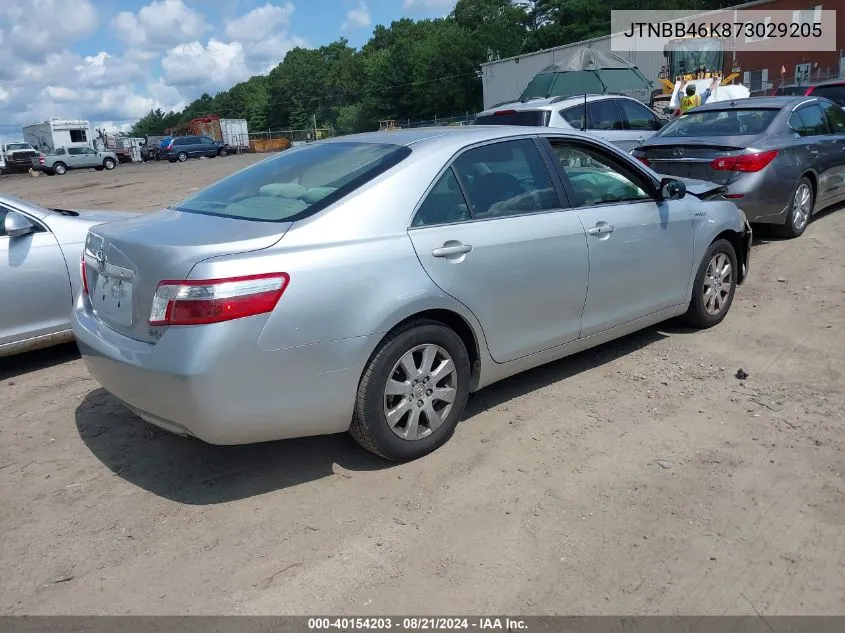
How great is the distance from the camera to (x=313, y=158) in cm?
413

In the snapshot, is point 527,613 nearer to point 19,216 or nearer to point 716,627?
point 716,627

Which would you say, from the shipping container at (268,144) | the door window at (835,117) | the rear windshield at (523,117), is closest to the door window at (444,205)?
the rear windshield at (523,117)

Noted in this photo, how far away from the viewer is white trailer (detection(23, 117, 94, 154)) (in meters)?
47.7

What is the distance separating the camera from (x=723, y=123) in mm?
8211

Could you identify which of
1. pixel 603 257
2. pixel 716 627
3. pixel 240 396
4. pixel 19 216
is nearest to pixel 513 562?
pixel 716 627

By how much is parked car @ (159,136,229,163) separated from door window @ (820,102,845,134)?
43854 millimetres

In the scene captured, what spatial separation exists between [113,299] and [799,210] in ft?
24.8

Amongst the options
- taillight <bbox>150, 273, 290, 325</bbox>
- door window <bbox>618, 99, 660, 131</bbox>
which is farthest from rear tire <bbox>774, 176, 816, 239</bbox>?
taillight <bbox>150, 273, 290, 325</bbox>

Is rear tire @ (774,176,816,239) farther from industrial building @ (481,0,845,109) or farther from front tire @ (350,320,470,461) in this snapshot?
industrial building @ (481,0,845,109)

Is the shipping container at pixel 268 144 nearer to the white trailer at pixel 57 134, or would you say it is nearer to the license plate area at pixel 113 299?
the white trailer at pixel 57 134

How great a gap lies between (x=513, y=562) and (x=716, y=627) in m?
0.76

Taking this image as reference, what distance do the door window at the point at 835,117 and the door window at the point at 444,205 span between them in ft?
23.6

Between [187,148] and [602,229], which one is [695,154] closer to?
[602,229]

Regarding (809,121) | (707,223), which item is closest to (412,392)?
(707,223)
